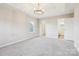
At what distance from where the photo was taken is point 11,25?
5801 millimetres

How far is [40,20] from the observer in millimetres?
10398

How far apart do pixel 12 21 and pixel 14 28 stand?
1.67 ft

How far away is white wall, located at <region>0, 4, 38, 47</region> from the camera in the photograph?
16.6ft

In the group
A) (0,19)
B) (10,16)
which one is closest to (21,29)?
(10,16)

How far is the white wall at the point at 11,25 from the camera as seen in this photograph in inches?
199

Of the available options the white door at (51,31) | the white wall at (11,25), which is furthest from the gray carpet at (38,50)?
the white door at (51,31)

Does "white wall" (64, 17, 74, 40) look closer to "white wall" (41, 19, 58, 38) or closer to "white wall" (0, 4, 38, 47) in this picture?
"white wall" (41, 19, 58, 38)

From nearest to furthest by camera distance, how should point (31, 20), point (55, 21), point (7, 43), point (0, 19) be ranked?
point (0, 19) < point (7, 43) < point (31, 20) < point (55, 21)

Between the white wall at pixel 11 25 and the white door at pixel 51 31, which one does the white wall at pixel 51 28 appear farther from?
the white wall at pixel 11 25

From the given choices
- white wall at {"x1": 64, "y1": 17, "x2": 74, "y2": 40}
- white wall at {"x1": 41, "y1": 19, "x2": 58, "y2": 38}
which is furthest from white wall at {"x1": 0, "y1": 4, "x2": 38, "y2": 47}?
white wall at {"x1": 64, "y1": 17, "x2": 74, "y2": 40}

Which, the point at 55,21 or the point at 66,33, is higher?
the point at 55,21

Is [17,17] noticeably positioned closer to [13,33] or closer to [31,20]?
[13,33]

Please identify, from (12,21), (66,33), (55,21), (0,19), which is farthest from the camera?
(55,21)

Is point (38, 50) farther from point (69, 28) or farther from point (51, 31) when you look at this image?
point (51, 31)
